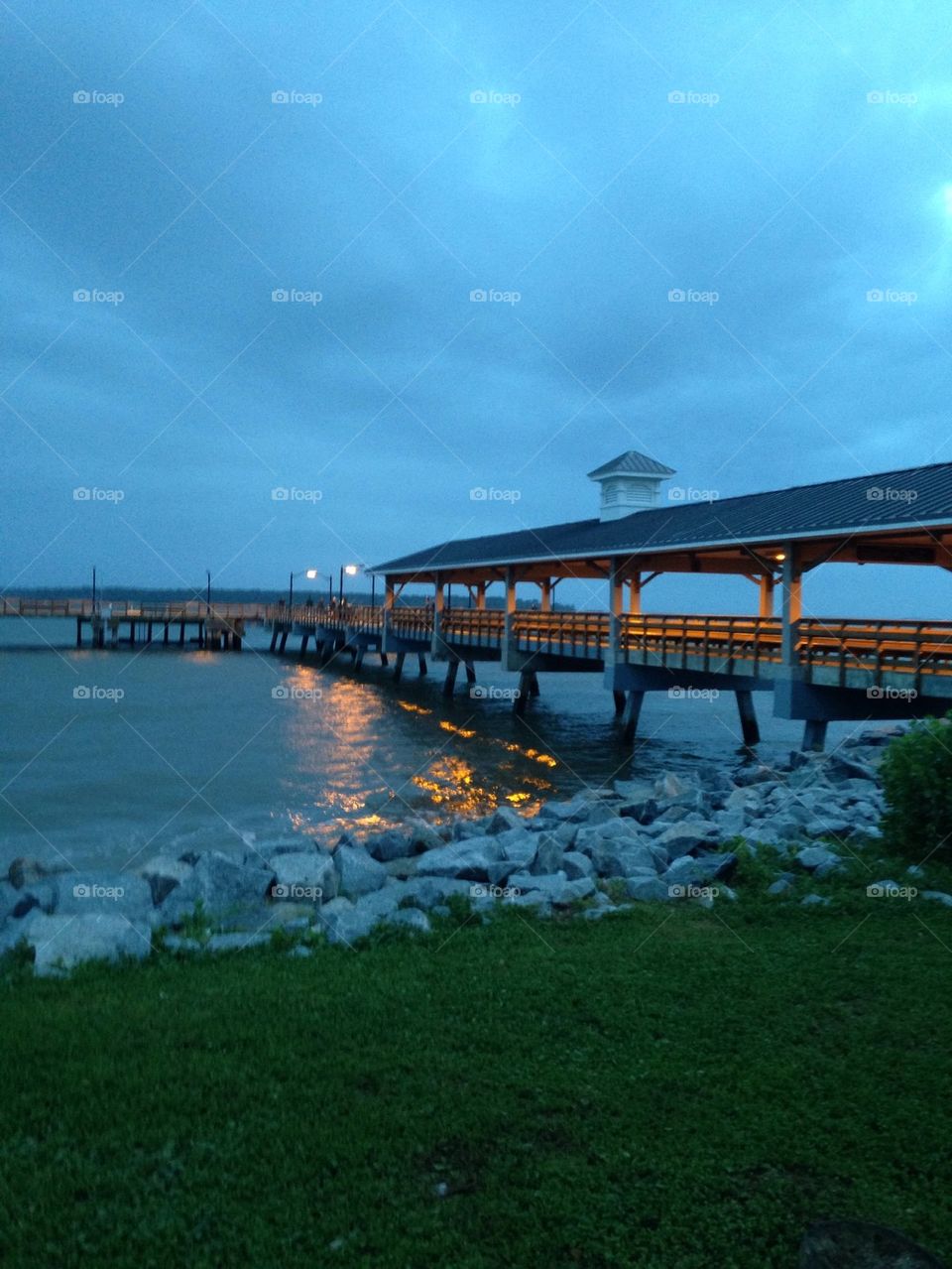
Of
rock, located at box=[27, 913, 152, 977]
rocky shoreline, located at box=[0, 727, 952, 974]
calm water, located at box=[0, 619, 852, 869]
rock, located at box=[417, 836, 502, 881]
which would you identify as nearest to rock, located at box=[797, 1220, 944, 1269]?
rocky shoreline, located at box=[0, 727, 952, 974]

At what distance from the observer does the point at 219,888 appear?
28.0 ft

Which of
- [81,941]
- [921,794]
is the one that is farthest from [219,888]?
[921,794]

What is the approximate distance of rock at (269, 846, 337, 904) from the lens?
8656 millimetres

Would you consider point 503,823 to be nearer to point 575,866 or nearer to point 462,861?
point 462,861

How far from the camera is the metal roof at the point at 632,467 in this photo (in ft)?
109

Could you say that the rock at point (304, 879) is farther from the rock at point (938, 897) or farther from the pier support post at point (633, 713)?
the pier support post at point (633, 713)

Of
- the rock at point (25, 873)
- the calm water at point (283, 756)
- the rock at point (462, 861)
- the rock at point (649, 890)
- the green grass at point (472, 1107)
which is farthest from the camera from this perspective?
the calm water at point (283, 756)

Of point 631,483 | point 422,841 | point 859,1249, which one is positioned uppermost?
point 631,483

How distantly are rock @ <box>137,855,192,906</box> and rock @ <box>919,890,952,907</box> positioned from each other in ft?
21.3

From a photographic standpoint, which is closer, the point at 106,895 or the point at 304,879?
the point at 106,895

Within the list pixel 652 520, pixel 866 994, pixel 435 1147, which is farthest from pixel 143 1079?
pixel 652 520

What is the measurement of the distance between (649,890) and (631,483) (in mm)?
25857

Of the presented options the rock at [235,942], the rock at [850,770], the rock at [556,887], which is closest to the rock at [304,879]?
the rock at [235,942]

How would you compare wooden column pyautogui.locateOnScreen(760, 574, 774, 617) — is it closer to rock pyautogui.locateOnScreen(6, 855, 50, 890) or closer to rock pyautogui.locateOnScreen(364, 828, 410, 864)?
rock pyautogui.locateOnScreen(364, 828, 410, 864)
